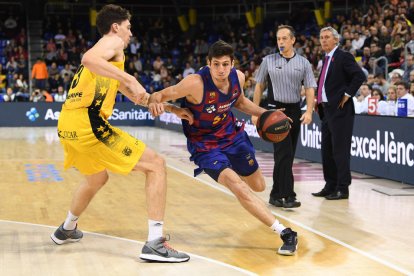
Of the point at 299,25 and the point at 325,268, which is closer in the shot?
the point at 325,268

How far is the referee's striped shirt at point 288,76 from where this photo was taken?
827 centimetres

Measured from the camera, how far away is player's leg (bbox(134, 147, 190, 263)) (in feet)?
18.5

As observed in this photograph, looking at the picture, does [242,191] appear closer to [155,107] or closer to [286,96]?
[155,107]

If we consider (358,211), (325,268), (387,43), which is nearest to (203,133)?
(325,268)

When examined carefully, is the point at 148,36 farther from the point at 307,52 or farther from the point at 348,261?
the point at 348,261

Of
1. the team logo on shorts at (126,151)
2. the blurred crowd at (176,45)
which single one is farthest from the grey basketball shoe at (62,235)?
the blurred crowd at (176,45)

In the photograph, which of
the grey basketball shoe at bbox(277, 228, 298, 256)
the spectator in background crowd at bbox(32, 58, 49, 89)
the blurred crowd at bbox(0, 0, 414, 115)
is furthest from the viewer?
the spectator in background crowd at bbox(32, 58, 49, 89)

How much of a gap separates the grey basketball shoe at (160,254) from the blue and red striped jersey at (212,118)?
1130mm

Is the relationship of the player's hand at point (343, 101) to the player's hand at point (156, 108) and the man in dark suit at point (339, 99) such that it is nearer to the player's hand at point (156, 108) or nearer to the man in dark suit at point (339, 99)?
the man in dark suit at point (339, 99)

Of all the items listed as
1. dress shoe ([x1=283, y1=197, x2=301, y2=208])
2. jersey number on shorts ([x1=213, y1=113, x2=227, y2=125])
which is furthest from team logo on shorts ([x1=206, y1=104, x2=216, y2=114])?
dress shoe ([x1=283, y1=197, x2=301, y2=208])

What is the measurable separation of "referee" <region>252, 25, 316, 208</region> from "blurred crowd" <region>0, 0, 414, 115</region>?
961 centimetres

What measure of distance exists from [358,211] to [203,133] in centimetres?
247

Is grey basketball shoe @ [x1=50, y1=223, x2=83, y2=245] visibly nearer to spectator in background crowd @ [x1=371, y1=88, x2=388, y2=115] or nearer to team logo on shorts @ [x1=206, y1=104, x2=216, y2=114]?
team logo on shorts @ [x1=206, y1=104, x2=216, y2=114]

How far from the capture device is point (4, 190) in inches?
384
